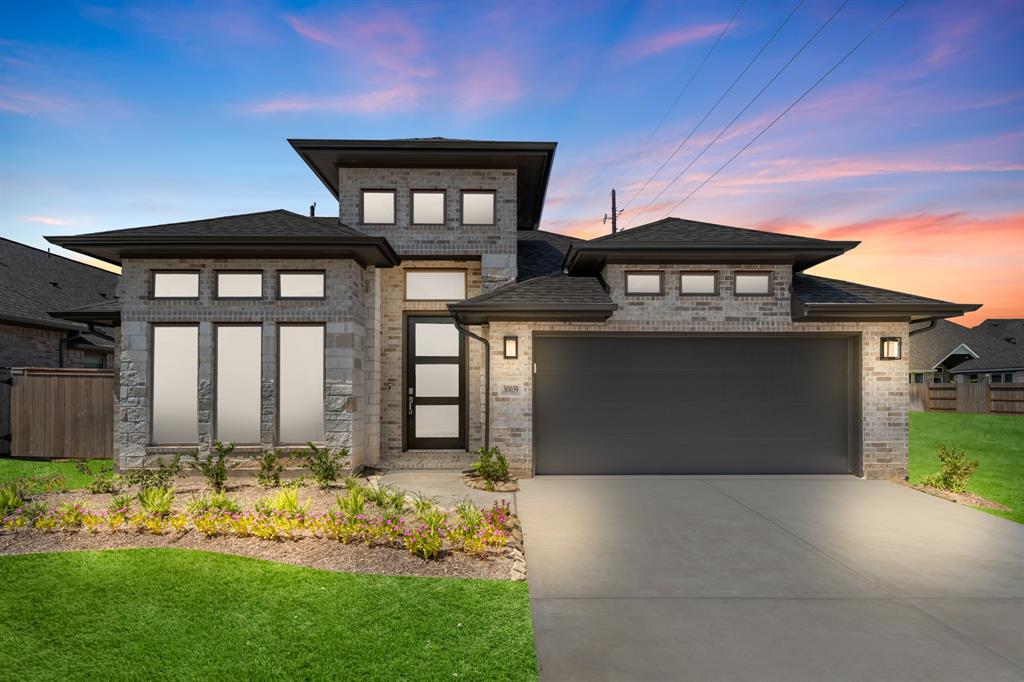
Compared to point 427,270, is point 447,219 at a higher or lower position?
higher

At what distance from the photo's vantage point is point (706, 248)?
30.9 feet

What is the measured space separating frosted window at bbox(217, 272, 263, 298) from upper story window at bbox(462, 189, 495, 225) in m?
4.38

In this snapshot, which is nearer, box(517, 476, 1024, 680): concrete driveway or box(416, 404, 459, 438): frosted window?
box(517, 476, 1024, 680): concrete driveway

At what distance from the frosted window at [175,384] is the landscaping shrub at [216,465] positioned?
0.56 metres

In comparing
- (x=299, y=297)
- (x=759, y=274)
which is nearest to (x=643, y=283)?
(x=759, y=274)

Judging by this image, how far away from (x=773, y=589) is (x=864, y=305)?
6.79 meters

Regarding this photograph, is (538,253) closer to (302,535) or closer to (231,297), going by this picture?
(231,297)

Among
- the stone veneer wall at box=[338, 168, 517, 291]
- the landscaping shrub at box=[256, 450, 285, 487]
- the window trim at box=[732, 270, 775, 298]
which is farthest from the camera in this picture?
the stone veneer wall at box=[338, 168, 517, 291]

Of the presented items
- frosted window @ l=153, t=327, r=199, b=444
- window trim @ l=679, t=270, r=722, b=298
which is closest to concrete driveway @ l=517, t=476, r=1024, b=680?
window trim @ l=679, t=270, r=722, b=298

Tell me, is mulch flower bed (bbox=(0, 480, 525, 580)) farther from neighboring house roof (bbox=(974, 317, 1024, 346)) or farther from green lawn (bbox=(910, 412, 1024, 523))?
neighboring house roof (bbox=(974, 317, 1024, 346))

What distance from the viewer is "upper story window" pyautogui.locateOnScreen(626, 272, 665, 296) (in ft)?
32.9

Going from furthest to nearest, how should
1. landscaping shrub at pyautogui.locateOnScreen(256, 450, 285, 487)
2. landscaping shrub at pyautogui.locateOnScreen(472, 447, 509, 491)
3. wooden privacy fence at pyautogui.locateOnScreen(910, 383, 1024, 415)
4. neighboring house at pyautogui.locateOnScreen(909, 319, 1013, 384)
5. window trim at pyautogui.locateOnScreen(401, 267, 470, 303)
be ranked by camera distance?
neighboring house at pyautogui.locateOnScreen(909, 319, 1013, 384)
wooden privacy fence at pyautogui.locateOnScreen(910, 383, 1024, 415)
window trim at pyautogui.locateOnScreen(401, 267, 470, 303)
landscaping shrub at pyautogui.locateOnScreen(472, 447, 509, 491)
landscaping shrub at pyautogui.locateOnScreen(256, 450, 285, 487)

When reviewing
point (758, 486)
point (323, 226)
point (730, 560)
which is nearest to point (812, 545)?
point (730, 560)

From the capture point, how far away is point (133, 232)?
933 cm
